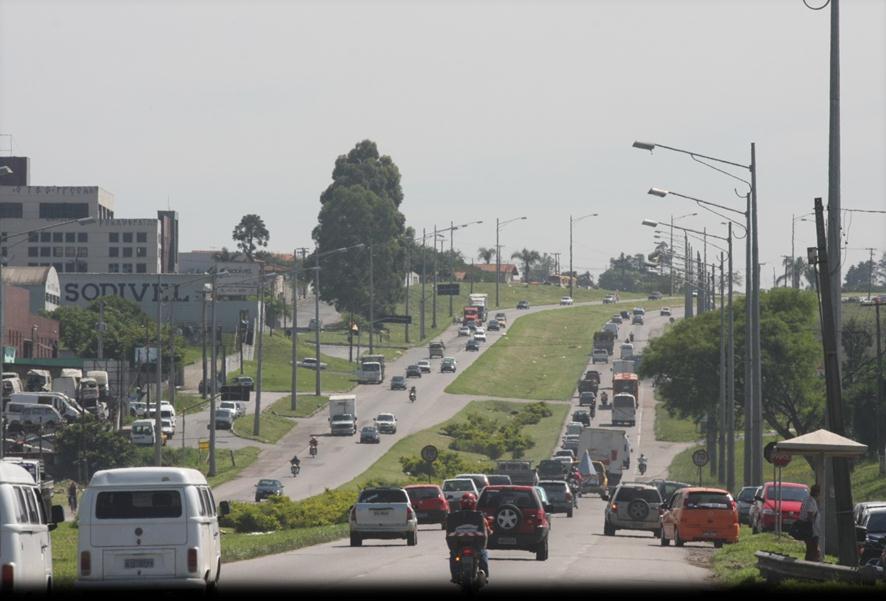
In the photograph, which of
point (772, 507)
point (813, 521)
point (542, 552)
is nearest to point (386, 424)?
point (772, 507)

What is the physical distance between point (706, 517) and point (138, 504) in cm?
2030

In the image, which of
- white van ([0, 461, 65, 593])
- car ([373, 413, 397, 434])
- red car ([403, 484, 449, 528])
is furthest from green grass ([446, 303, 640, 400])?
white van ([0, 461, 65, 593])

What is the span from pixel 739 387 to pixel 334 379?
179ft

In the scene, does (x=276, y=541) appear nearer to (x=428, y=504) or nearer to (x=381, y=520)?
(x=381, y=520)

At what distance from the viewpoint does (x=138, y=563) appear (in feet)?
77.0

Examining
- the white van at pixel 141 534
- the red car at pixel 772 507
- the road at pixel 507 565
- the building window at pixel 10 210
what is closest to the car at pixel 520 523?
the road at pixel 507 565

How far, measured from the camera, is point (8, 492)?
20.5 m

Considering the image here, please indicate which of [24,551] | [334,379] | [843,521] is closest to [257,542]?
[843,521]

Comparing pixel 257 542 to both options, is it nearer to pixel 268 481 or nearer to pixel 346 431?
pixel 268 481

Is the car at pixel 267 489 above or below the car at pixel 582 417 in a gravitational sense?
below

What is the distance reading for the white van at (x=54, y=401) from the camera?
92.0 meters

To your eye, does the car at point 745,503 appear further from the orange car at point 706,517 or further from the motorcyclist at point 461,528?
the motorcyclist at point 461,528

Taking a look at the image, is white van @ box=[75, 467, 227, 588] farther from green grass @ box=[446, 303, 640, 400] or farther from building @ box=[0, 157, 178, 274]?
building @ box=[0, 157, 178, 274]

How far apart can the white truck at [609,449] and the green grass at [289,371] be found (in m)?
44.4
